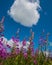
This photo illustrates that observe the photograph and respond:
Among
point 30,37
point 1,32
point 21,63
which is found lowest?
point 21,63

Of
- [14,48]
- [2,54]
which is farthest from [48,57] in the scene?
[2,54]

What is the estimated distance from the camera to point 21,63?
7.31 meters

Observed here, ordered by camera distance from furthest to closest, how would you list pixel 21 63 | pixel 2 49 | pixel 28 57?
pixel 28 57
pixel 21 63
pixel 2 49

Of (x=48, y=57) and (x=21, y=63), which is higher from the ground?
(x=48, y=57)

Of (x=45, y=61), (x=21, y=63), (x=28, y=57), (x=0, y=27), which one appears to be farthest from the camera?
(x=45, y=61)

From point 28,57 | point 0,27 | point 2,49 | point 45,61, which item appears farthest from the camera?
point 45,61

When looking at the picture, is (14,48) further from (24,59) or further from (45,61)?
(45,61)

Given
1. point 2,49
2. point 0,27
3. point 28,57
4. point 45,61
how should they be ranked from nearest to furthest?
point 0,27
point 2,49
point 28,57
point 45,61

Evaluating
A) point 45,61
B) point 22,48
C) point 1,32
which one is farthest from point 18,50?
point 1,32

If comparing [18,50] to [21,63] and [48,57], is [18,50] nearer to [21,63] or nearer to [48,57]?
[21,63]

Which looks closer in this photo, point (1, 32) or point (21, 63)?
point (1, 32)

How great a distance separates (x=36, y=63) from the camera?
785 cm

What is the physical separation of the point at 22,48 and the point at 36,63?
0.73 m

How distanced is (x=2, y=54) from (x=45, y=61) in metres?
2.56
